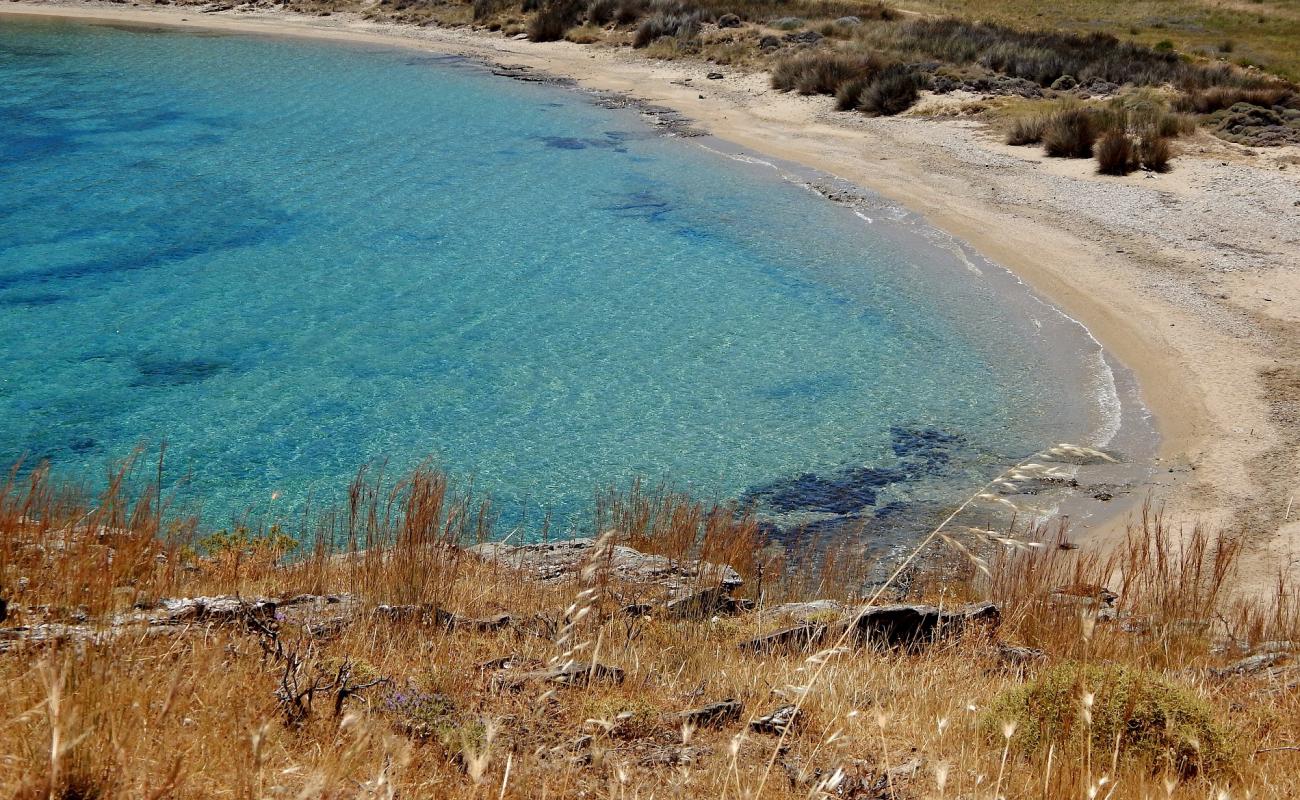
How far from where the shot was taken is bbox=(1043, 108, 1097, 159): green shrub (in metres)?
20.8

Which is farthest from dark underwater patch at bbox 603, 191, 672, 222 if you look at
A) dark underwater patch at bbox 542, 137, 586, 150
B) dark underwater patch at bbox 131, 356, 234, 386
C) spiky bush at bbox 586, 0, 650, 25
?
spiky bush at bbox 586, 0, 650, 25

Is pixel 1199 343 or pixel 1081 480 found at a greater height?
pixel 1199 343

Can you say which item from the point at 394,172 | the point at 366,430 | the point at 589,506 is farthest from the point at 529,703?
the point at 394,172

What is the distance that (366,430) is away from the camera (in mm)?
11266

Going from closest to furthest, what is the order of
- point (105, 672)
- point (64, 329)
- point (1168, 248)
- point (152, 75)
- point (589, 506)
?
point (105, 672) < point (589, 506) < point (64, 329) < point (1168, 248) < point (152, 75)

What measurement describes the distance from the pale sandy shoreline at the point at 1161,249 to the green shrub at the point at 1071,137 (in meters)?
0.50

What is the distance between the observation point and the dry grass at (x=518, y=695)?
8.18 ft

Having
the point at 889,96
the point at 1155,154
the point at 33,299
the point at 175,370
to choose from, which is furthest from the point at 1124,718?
the point at 889,96

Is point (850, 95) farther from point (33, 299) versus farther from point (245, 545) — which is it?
point (245, 545)

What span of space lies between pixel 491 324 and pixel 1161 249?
10.5 meters

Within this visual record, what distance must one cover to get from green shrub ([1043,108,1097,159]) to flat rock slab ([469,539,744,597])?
1737cm

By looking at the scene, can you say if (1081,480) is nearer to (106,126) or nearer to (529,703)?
(529,703)

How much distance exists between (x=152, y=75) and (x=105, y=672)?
31697mm

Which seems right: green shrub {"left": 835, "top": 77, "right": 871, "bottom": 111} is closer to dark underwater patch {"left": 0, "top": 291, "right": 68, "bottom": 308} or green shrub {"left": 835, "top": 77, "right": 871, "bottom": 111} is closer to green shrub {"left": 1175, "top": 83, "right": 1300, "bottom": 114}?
green shrub {"left": 1175, "top": 83, "right": 1300, "bottom": 114}
